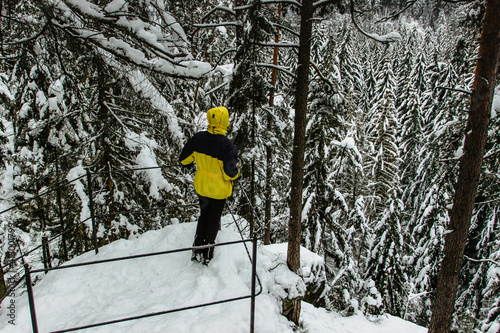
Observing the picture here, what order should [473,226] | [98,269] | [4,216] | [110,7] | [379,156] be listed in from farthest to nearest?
[379,156]
[473,226]
[4,216]
[98,269]
[110,7]

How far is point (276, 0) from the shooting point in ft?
17.3

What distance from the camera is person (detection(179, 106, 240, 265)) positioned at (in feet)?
14.7

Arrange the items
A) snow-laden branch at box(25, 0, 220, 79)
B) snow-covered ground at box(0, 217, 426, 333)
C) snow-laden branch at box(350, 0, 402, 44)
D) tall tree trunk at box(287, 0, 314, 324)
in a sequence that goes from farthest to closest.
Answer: tall tree trunk at box(287, 0, 314, 324)
snow-laden branch at box(350, 0, 402, 44)
snow-covered ground at box(0, 217, 426, 333)
snow-laden branch at box(25, 0, 220, 79)

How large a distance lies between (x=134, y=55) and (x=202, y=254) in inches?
130

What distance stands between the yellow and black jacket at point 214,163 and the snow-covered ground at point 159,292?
1.30m

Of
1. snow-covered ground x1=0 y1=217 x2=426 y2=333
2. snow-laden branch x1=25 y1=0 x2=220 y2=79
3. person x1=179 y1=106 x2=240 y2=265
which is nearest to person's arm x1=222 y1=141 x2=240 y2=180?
person x1=179 y1=106 x2=240 y2=265

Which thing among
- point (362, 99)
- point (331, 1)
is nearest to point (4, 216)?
point (331, 1)

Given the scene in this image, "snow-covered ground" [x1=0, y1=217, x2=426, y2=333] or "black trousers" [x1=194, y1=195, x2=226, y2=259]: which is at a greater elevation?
"black trousers" [x1=194, y1=195, x2=226, y2=259]

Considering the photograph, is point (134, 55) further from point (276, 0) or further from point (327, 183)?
point (327, 183)

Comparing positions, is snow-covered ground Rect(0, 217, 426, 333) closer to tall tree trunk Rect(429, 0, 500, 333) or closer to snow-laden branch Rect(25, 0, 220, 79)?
tall tree trunk Rect(429, 0, 500, 333)

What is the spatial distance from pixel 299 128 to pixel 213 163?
84.4 inches

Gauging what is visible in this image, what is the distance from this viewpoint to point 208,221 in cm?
485

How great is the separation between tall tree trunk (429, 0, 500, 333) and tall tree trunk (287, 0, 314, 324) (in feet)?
9.67

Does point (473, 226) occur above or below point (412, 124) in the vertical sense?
below
